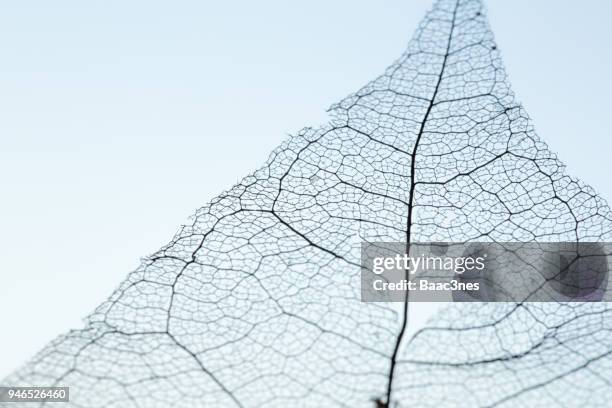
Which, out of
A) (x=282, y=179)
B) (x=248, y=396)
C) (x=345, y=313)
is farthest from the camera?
(x=282, y=179)

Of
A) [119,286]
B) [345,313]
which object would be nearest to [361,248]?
[345,313]

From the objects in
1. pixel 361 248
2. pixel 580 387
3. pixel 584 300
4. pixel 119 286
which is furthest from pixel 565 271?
pixel 119 286

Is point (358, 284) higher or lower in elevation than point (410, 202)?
lower

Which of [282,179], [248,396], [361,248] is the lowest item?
[248,396]

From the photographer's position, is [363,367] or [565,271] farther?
[565,271]

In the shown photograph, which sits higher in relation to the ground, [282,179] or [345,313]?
[282,179]

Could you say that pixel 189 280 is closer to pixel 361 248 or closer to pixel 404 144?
pixel 361 248

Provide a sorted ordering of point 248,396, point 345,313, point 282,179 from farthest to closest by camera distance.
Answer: point 282,179, point 345,313, point 248,396
